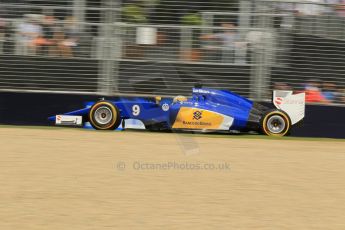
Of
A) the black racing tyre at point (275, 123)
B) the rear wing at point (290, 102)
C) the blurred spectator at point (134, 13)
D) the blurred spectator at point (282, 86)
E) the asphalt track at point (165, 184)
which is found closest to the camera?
the asphalt track at point (165, 184)

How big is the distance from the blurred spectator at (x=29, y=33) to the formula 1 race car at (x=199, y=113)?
1521 mm

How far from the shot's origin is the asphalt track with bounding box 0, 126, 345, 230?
4715mm

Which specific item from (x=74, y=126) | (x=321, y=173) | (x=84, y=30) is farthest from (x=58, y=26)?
(x=321, y=173)

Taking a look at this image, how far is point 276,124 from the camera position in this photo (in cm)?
1119

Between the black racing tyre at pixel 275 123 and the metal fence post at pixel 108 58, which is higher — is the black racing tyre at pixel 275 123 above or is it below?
below

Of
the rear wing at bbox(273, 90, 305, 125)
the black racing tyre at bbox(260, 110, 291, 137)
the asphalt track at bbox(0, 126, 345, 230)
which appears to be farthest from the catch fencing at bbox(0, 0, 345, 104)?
→ the asphalt track at bbox(0, 126, 345, 230)

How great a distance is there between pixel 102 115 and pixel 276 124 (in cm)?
321

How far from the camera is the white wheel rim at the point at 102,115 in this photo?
11.2m

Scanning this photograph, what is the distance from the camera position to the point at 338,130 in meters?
11.8

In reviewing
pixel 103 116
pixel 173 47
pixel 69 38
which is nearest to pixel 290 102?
pixel 173 47

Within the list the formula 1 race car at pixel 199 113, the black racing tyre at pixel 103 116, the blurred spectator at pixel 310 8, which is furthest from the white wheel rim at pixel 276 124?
the black racing tyre at pixel 103 116

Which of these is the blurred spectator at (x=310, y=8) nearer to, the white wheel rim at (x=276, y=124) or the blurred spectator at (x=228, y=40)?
the blurred spectator at (x=228, y=40)

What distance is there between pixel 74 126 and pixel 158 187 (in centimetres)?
615

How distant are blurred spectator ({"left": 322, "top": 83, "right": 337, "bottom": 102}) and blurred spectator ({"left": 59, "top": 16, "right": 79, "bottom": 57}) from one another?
194 inches
